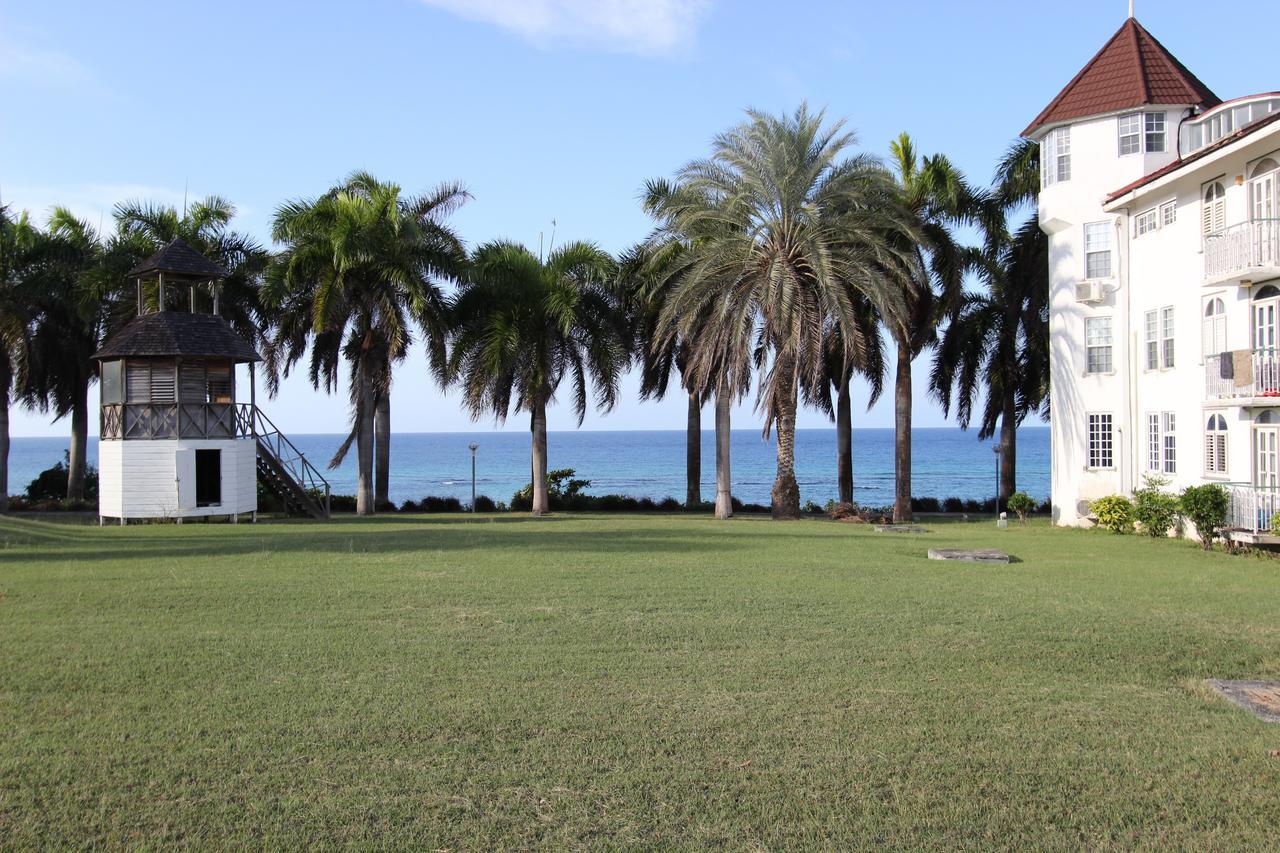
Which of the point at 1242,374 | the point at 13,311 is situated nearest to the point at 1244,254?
the point at 1242,374

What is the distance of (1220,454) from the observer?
23.0m

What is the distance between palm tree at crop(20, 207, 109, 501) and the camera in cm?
3494

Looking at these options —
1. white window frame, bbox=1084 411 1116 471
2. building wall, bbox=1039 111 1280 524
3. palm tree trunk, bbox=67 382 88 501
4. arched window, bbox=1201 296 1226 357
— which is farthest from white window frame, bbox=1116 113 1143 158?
palm tree trunk, bbox=67 382 88 501

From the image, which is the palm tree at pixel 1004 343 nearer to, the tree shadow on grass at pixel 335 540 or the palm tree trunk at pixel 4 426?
the tree shadow on grass at pixel 335 540

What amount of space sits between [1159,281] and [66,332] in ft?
110

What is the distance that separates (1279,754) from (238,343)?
2876 cm

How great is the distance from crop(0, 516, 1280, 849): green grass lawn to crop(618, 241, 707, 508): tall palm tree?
17.9 meters

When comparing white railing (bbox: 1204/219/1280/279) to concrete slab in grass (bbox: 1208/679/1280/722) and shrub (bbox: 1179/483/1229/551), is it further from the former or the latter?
concrete slab in grass (bbox: 1208/679/1280/722)

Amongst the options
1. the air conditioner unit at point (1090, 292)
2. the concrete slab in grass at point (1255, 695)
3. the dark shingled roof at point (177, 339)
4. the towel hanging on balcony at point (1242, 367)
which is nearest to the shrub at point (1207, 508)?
the towel hanging on balcony at point (1242, 367)

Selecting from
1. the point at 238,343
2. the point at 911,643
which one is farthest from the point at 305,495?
the point at 911,643

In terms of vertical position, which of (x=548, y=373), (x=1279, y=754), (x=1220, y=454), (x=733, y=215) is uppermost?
(x=733, y=215)

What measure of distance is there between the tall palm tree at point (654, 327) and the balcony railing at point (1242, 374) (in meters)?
13.6

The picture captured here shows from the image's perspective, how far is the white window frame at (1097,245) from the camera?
2702 cm

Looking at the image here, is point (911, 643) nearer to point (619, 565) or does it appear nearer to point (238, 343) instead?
point (619, 565)
